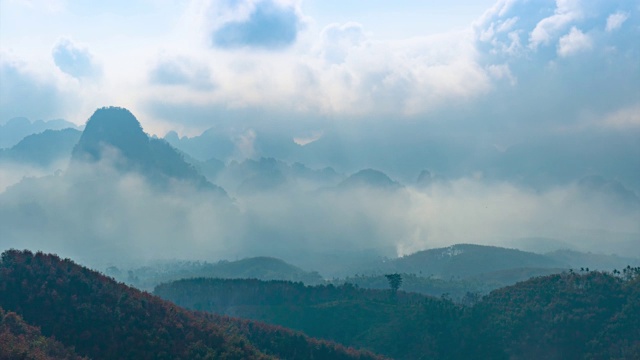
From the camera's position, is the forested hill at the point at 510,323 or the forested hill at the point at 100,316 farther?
the forested hill at the point at 510,323

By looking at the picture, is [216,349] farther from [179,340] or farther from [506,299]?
[506,299]

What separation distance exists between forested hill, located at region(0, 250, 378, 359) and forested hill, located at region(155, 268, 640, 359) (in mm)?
73308

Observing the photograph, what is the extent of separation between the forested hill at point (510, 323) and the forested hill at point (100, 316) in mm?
73308

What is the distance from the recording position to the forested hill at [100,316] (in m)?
99.1

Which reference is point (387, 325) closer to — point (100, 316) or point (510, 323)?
point (510, 323)

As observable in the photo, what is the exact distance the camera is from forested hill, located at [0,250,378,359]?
325ft

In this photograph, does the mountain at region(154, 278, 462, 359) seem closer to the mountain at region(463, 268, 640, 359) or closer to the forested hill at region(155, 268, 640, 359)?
the forested hill at region(155, 268, 640, 359)

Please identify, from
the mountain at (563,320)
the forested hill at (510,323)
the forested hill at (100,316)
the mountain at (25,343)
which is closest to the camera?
the mountain at (25,343)

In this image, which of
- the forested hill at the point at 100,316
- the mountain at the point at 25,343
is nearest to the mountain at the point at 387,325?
the forested hill at the point at 100,316

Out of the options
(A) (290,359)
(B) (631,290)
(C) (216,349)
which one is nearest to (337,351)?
(A) (290,359)

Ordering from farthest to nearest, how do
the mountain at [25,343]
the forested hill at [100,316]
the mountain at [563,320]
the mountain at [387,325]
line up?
the mountain at [387,325] → the mountain at [563,320] → the forested hill at [100,316] → the mountain at [25,343]

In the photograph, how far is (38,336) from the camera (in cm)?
9000

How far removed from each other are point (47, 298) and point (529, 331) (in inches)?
4504

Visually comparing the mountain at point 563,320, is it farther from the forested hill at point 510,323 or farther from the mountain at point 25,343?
the mountain at point 25,343
